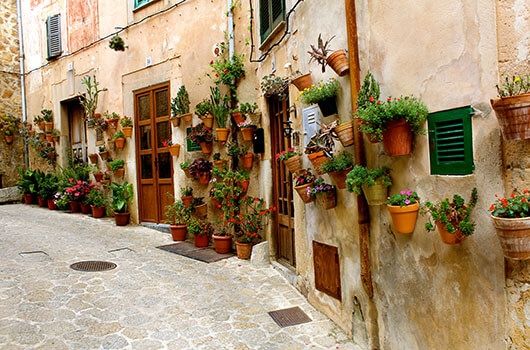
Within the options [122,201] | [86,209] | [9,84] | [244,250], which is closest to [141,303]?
[244,250]

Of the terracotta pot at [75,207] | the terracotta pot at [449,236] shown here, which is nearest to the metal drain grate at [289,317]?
the terracotta pot at [449,236]

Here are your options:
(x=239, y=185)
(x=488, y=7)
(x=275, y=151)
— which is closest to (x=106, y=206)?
(x=239, y=185)

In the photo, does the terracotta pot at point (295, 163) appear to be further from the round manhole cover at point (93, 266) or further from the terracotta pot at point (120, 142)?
the terracotta pot at point (120, 142)

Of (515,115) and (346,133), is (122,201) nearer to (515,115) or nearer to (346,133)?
(346,133)

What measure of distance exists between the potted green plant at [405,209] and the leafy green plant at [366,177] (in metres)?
0.21

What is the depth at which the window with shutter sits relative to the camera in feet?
16.7

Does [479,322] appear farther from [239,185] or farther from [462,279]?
[239,185]

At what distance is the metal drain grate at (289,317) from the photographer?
163 inches

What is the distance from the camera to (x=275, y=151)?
5.89m

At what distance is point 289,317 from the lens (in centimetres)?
426

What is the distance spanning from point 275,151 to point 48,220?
5618 millimetres

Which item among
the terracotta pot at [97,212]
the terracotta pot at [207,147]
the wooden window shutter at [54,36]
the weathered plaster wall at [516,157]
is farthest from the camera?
the wooden window shutter at [54,36]

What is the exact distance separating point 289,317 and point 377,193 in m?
1.85

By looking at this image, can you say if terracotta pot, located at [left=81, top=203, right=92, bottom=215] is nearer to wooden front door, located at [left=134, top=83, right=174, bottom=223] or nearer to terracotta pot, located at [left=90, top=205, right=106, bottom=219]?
terracotta pot, located at [left=90, top=205, right=106, bottom=219]
